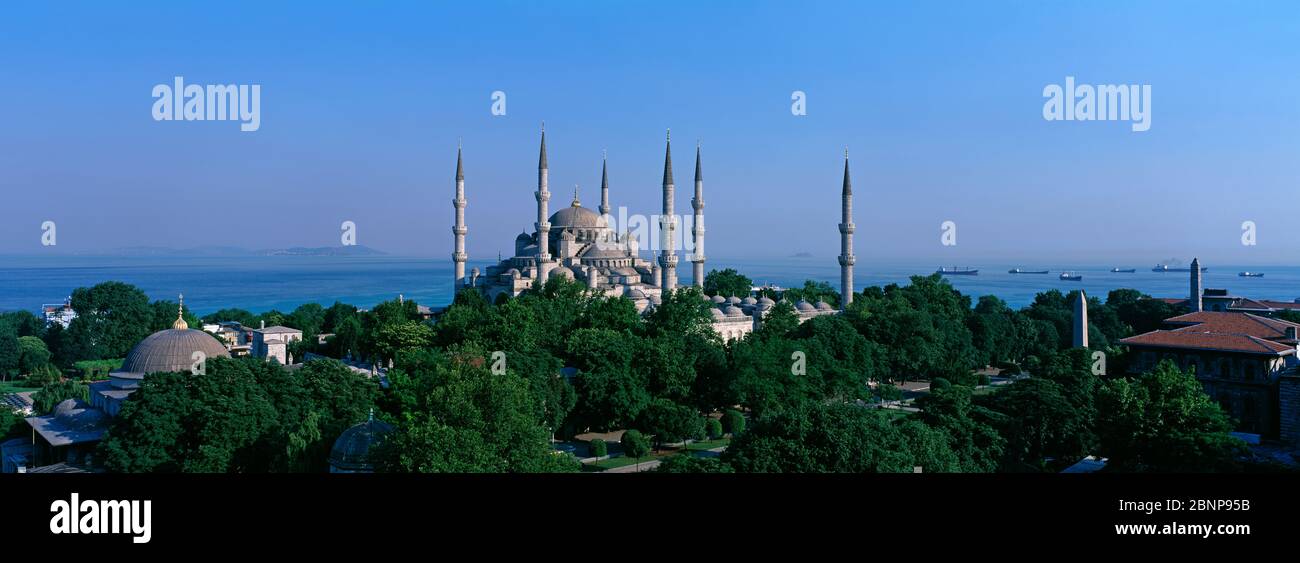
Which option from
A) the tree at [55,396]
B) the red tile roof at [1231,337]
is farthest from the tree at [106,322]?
the red tile roof at [1231,337]

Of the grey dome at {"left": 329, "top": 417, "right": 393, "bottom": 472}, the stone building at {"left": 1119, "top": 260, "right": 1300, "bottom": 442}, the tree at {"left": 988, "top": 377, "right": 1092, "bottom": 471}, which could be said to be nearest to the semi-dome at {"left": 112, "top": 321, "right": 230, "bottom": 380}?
the grey dome at {"left": 329, "top": 417, "right": 393, "bottom": 472}

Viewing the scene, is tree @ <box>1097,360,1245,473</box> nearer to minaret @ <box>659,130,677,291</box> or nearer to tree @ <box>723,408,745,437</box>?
tree @ <box>723,408,745,437</box>

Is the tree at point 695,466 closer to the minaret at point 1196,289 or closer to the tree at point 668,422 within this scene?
the tree at point 668,422

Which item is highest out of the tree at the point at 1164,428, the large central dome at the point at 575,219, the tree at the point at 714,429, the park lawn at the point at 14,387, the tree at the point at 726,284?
the large central dome at the point at 575,219

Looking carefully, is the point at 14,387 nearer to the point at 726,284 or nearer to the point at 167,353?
the point at 167,353

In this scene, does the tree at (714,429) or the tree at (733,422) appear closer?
the tree at (714,429)
